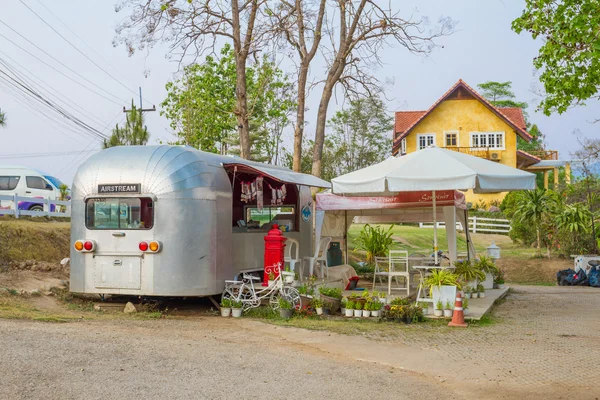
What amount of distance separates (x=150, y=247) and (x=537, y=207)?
1584 centimetres

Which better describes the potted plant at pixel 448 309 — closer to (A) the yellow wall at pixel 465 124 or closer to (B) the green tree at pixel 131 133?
(B) the green tree at pixel 131 133

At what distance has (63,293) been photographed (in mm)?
12781

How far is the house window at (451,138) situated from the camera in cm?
4359

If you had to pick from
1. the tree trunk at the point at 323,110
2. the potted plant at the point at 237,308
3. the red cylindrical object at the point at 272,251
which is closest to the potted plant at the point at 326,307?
the red cylindrical object at the point at 272,251

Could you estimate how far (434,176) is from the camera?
11.5 meters

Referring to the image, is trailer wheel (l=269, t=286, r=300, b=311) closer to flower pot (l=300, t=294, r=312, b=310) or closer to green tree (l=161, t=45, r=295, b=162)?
flower pot (l=300, t=294, r=312, b=310)

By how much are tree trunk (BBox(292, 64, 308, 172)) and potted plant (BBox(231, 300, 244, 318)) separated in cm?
836

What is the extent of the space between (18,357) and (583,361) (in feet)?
20.7

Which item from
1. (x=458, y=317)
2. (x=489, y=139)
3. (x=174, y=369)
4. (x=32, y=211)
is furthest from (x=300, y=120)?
(x=489, y=139)

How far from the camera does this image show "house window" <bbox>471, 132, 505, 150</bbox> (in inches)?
1697

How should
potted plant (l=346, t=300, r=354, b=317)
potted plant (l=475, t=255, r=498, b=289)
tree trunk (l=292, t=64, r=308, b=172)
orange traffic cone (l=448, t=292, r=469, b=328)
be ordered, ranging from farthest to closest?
tree trunk (l=292, t=64, r=308, b=172)
potted plant (l=475, t=255, r=498, b=289)
potted plant (l=346, t=300, r=354, b=317)
orange traffic cone (l=448, t=292, r=469, b=328)

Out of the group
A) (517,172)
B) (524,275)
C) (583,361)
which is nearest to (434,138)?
(524,275)

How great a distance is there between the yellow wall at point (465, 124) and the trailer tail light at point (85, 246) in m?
34.0

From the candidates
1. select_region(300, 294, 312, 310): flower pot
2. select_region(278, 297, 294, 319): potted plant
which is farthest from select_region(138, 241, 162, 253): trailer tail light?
select_region(300, 294, 312, 310): flower pot
